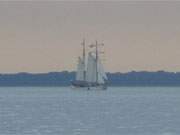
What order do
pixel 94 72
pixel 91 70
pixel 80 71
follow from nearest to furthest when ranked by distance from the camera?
pixel 94 72 → pixel 91 70 → pixel 80 71

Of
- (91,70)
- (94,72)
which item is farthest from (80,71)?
(94,72)

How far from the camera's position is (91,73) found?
160375mm

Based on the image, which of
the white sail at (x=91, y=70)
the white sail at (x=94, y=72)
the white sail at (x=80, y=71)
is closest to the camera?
the white sail at (x=94, y=72)

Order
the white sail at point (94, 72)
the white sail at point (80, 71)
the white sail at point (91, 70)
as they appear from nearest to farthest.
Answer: the white sail at point (94, 72)
the white sail at point (91, 70)
the white sail at point (80, 71)

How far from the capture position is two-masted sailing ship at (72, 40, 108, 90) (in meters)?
159

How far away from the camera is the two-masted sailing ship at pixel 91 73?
522ft

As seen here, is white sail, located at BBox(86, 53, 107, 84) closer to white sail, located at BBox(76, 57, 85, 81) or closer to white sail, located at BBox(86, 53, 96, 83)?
white sail, located at BBox(86, 53, 96, 83)

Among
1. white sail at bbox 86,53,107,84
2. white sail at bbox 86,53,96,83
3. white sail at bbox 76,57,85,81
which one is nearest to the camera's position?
white sail at bbox 86,53,107,84

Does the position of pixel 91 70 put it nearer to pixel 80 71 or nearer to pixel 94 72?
pixel 94 72

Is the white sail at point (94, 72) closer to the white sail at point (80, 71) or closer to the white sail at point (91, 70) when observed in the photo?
the white sail at point (91, 70)
